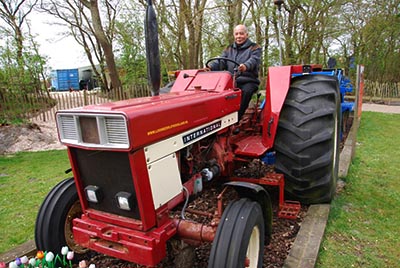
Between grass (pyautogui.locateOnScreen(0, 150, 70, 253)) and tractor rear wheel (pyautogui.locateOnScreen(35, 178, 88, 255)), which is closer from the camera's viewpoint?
tractor rear wheel (pyautogui.locateOnScreen(35, 178, 88, 255))

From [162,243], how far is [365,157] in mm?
4377

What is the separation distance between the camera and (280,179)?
10.0 feet

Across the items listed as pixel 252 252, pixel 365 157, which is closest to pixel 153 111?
pixel 252 252

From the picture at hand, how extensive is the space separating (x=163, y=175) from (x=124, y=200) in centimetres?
28

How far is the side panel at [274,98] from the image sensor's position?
10.4 feet

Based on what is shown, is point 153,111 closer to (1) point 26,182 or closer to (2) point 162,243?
(2) point 162,243

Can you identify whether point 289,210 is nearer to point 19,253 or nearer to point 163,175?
point 163,175

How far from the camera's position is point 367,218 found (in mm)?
3178

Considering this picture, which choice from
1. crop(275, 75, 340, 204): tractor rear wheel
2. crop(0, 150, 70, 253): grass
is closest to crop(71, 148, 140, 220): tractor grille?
crop(0, 150, 70, 253): grass

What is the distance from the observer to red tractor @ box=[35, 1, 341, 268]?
187cm

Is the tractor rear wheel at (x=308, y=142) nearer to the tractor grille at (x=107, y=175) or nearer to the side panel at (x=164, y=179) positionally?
the side panel at (x=164, y=179)

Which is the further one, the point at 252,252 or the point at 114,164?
the point at 252,252

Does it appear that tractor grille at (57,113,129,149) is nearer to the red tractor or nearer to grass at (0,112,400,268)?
the red tractor

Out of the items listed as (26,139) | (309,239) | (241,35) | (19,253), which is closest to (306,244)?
(309,239)
